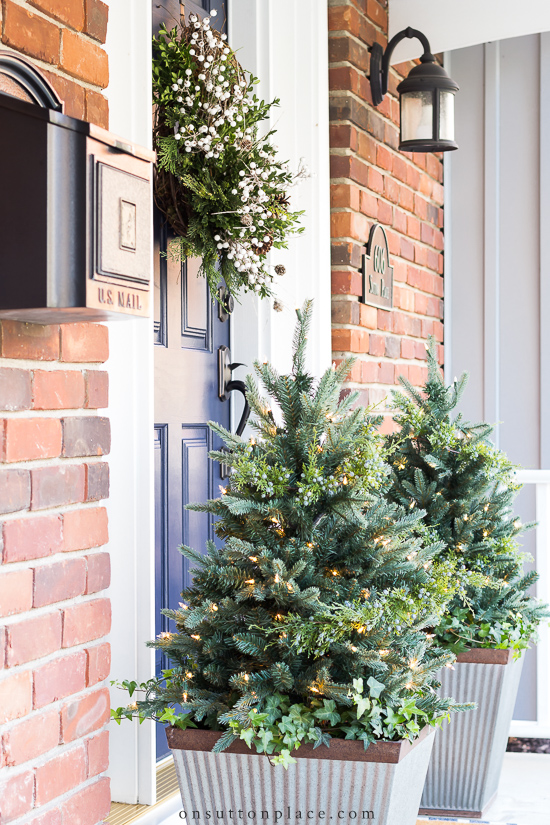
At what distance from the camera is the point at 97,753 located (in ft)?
4.90

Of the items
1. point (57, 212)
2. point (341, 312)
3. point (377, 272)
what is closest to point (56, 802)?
point (57, 212)

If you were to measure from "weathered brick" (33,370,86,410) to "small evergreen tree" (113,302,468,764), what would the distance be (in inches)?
10.5

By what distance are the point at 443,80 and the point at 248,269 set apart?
127 cm

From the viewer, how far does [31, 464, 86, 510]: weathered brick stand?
136 cm

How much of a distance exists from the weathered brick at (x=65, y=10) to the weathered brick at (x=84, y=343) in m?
0.48

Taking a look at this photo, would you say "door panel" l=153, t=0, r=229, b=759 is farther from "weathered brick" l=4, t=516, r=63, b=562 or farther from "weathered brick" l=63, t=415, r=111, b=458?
"weathered brick" l=4, t=516, r=63, b=562

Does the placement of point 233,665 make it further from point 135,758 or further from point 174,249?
point 174,249

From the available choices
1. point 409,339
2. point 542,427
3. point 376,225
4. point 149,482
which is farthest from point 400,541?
point 542,427

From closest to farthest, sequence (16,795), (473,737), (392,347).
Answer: (16,795), (473,737), (392,347)

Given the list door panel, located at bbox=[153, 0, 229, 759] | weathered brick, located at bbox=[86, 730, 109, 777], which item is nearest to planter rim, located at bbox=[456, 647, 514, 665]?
door panel, located at bbox=[153, 0, 229, 759]

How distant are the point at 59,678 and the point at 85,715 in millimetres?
103

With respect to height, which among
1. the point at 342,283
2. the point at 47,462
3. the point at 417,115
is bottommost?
the point at 47,462

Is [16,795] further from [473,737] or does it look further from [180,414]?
[473,737]

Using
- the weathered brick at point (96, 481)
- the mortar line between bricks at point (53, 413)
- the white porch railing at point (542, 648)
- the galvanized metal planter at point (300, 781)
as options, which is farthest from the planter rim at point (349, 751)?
the white porch railing at point (542, 648)
